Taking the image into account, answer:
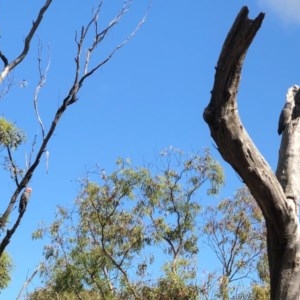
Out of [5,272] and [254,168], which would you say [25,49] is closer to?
[254,168]

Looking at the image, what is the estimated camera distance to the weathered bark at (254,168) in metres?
2.14

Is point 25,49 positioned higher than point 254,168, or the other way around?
point 25,49

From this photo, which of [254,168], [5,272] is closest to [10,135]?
[5,272]

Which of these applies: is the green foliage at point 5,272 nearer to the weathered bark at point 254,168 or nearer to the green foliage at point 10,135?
the green foliage at point 10,135

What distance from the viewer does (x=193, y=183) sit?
1131 cm

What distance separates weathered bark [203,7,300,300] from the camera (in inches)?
84.4

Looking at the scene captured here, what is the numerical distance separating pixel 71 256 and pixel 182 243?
2.00 meters

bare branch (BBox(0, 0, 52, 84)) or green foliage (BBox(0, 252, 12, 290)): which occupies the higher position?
green foliage (BBox(0, 252, 12, 290))

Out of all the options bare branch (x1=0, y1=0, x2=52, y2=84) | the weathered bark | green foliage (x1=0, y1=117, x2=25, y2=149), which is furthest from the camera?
green foliage (x1=0, y1=117, x2=25, y2=149)

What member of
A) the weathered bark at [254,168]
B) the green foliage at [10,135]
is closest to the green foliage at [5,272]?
the green foliage at [10,135]

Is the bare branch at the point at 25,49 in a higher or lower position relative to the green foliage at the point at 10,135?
lower

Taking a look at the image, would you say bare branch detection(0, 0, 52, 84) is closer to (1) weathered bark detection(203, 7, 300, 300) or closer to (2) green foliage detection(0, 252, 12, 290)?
(1) weathered bark detection(203, 7, 300, 300)

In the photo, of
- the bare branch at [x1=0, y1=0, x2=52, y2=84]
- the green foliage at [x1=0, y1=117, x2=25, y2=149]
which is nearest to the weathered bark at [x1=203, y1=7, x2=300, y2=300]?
the bare branch at [x1=0, y1=0, x2=52, y2=84]

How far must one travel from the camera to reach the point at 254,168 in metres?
2.35
